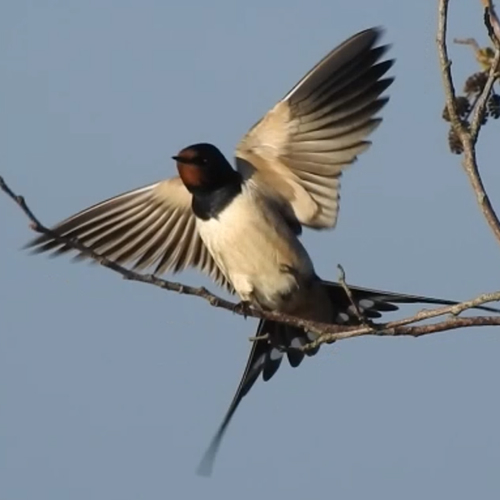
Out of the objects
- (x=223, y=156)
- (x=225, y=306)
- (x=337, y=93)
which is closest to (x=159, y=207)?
(x=223, y=156)

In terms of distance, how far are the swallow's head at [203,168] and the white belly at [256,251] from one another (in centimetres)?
11

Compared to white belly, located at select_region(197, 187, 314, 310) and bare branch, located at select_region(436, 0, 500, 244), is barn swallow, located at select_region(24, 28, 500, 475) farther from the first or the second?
bare branch, located at select_region(436, 0, 500, 244)

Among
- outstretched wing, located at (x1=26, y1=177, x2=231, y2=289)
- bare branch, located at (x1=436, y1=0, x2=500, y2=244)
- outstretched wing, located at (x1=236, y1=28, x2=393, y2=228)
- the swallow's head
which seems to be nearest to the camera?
bare branch, located at (x1=436, y1=0, x2=500, y2=244)

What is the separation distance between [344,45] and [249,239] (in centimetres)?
69

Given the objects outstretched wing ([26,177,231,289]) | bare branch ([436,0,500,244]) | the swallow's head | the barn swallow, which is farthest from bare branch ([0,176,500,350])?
outstretched wing ([26,177,231,289])

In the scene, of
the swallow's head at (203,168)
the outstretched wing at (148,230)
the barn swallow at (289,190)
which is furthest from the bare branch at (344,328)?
the outstretched wing at (148,230)

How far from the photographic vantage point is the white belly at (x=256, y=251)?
4547 millimetres

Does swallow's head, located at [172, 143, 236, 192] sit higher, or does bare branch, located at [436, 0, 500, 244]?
bare branch, located at [436, 0, 500, 244]

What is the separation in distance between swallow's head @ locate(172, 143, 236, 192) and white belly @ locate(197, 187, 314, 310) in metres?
0.11

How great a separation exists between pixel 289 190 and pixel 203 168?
0.97ft

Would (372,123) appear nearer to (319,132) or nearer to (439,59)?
(319,132)

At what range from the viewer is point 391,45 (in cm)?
444

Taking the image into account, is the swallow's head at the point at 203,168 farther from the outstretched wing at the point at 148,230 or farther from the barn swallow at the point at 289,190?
the outstretched wing at the point at 148,230

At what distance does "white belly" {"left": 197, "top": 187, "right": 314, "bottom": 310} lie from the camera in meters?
4.55
